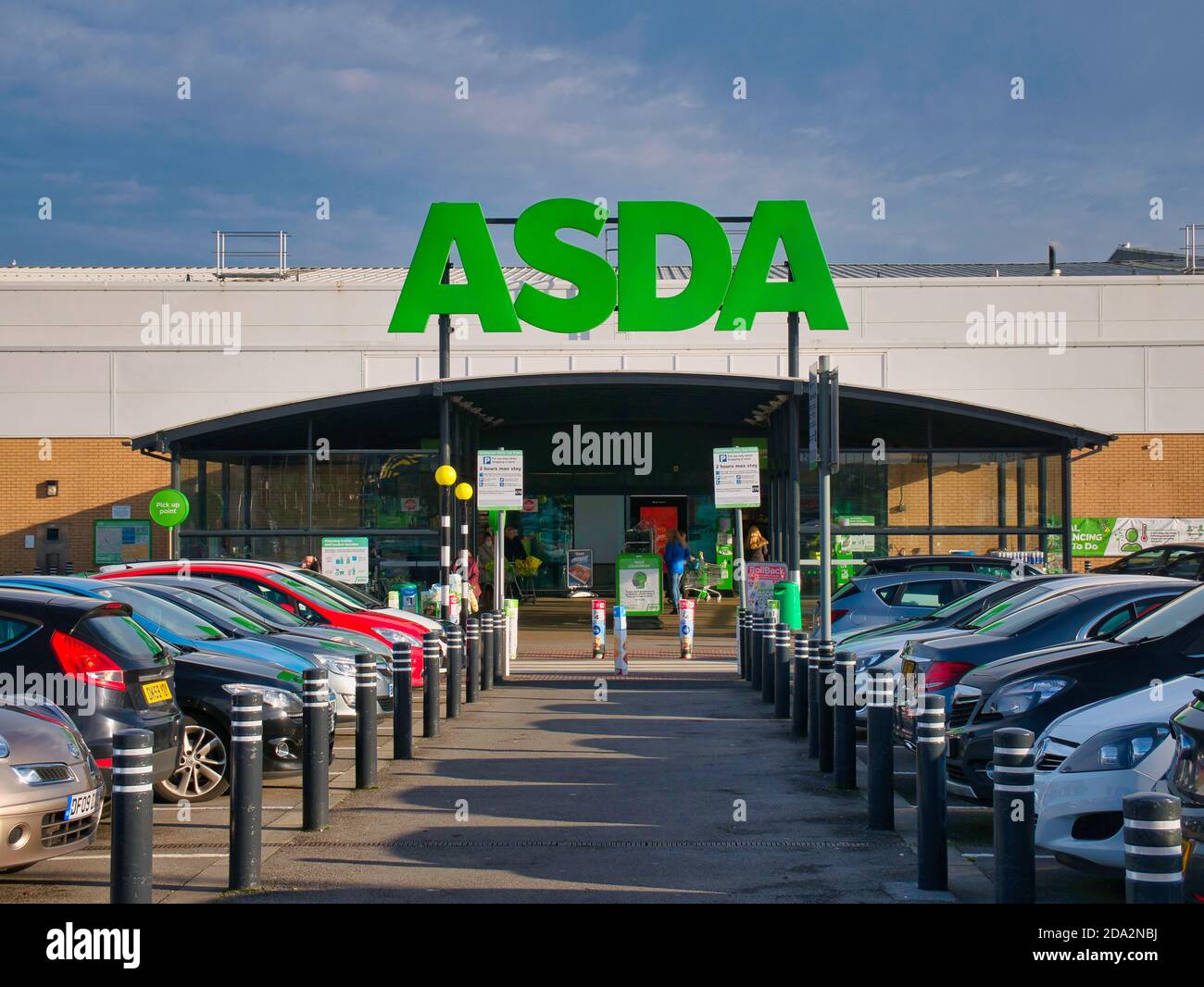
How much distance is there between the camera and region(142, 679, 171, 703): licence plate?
8586 mm

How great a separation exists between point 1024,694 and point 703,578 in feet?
78.2

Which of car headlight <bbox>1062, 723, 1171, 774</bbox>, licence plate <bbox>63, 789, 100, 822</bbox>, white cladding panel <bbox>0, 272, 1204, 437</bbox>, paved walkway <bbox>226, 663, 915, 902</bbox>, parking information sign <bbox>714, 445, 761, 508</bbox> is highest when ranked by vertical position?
white cladding panel <bbox>0, 272, 1204, 437</bbox>

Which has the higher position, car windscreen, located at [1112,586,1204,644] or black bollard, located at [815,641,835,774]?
car windscreen, located at [1112,586,1204,644]

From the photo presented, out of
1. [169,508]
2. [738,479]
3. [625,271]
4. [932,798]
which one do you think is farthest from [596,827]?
[625,271]

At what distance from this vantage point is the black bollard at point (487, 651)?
17406 millimetres

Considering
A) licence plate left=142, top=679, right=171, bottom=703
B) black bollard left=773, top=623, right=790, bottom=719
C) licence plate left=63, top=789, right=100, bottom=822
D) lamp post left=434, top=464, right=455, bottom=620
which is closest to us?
licence plate left=63, top=789, right=100, bottom=822

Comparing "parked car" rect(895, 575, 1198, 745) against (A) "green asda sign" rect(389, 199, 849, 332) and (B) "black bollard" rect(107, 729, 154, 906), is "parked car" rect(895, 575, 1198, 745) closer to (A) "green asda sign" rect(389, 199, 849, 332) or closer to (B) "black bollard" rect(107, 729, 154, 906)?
(B) "black bollard" rect(107, 729, 154, 906)

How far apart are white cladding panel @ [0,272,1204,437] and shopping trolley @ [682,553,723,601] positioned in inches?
188

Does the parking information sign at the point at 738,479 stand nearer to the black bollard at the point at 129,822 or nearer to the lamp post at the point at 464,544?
the lamp post at the point at 464,544

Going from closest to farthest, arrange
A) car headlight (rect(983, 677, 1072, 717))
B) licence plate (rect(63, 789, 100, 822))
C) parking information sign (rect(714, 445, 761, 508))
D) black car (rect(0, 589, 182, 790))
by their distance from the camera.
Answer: licence plate (rect(63, 789, 100, 822)), black car (rect(0, 589, 182, 790)), car headlight (rect(983, 677, 1072, 717)), parking information sign (rect(714, 445, 761, 508))

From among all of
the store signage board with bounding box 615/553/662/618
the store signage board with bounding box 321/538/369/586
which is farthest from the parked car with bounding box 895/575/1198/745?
the store signage board with bounding box 321/538/369/586

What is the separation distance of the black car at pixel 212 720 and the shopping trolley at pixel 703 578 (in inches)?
831

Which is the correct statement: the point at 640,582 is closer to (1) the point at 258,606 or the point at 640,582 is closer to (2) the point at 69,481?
(1) the point at 258,606
